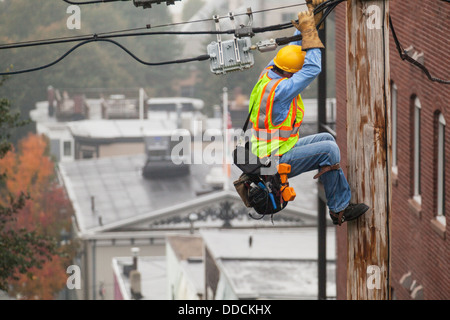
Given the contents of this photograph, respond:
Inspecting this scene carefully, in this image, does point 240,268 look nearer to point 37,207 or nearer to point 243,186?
point 243,186

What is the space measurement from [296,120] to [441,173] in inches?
328

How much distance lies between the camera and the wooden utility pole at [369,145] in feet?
32.8

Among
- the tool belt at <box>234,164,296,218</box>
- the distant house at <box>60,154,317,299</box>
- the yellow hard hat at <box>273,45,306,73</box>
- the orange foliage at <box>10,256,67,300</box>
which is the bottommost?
the orange foliage at <box>10,256,67,300</box>

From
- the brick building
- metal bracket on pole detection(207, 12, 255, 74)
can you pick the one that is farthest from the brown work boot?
the brick building

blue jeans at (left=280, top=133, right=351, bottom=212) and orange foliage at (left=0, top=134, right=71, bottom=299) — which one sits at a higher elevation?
blue jeans at (left=280, top=133, right=351, bottom=212)

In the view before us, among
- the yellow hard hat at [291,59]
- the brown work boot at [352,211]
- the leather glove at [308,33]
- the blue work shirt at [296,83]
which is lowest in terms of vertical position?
the brown work boot at [352,211]

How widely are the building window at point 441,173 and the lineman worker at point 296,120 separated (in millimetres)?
7896

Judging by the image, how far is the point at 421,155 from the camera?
19.5 metres

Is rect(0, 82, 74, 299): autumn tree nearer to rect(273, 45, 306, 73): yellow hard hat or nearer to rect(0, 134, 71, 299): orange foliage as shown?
rect(0, 134, 71, 299): orange foliage

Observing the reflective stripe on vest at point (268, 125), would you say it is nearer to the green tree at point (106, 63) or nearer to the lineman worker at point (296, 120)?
the lineman worker at point (296, 120)

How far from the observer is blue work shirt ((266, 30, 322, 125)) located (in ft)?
34.2

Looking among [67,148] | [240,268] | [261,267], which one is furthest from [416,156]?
[67,148]

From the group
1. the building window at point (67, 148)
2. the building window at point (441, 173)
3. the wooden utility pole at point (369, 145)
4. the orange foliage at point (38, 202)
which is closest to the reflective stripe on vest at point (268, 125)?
the wooden utility pole at point (369, 145)
